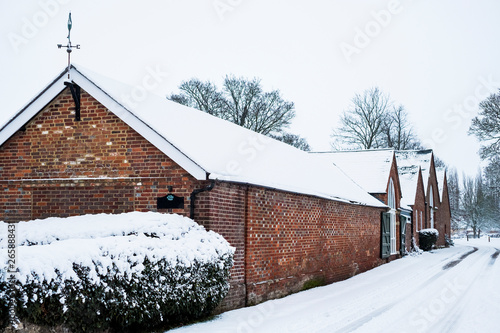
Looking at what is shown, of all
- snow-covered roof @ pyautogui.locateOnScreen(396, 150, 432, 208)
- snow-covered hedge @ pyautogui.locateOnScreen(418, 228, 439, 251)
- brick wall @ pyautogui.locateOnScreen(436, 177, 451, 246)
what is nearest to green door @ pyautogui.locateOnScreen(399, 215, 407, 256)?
snow-covered roof @ pyautogui.locateOnScreen(396, 150, 432, 208)

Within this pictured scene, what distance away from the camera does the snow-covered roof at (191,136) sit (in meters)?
10.3

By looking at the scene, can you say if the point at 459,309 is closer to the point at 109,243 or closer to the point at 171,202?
the point at 171,202

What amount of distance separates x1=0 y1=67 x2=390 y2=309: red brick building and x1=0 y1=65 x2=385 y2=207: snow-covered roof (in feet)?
0.10

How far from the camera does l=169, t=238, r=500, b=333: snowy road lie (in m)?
8.86

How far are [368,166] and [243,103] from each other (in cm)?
1698

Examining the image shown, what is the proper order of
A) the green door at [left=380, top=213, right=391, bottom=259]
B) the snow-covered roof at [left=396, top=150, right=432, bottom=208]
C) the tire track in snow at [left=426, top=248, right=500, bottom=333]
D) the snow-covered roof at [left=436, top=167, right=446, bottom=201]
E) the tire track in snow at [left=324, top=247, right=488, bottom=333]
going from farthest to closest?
the snow-covered roof at [left=436, top=167, right=446, bottom=201] < the snow-covered roof at [left=396, top=150, right=432, bottom=208] < the green door at [left=380, top=213, right=391, bottom=259] < the tire track in snow at [left=426, top=248, right=500, bottom=333] < the tire track in snow at [left=324, top=247, right=488, bottom=333]

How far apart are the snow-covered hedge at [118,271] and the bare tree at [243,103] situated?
101ft

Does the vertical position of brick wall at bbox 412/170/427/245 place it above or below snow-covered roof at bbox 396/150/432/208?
below

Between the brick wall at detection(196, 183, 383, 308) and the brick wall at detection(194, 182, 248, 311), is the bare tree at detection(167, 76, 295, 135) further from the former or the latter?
the brick wall at detection(194, 182, 248, 311)

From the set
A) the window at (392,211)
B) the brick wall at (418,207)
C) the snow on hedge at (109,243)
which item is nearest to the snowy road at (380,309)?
the snow on hedge at (109,243)

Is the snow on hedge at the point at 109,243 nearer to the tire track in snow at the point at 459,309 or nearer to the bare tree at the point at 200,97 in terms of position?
the tire track in snow at the point at 459,309

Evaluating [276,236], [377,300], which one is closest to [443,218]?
[377,300]

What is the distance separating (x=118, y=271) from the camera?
735 centimetres

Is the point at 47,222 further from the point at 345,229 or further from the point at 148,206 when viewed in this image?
the point at 345,229
